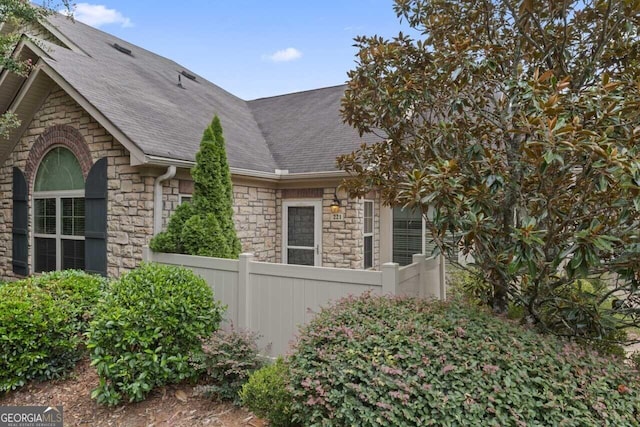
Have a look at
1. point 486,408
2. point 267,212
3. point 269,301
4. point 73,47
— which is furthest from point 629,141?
point 73,47

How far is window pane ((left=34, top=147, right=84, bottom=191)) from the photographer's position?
7.54 metres

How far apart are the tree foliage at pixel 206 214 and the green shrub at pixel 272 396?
2857mm

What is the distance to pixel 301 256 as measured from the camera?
9.45m

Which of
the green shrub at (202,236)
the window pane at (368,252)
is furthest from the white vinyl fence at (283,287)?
the window pane at (368,252)

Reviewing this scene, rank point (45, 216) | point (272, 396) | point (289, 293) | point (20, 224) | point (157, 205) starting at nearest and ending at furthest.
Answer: point (272, 396)
point (289, 293)
point (157, 205)
point (45, 216)
point (20, 224)

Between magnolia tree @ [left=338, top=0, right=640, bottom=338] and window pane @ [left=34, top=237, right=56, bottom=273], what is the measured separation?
6.60 metres

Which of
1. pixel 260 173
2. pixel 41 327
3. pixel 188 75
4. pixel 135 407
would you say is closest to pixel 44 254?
pixel 41 327

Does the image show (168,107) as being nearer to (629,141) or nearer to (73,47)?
(73,47)

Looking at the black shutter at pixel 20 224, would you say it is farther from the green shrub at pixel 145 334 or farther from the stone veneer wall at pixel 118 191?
the green shrub at pixel 145 334

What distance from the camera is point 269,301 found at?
4.93 metres

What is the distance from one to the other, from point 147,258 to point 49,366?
1.93m

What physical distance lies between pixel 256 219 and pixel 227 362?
5055 millimetres

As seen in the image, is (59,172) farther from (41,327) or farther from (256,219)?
(41,327)

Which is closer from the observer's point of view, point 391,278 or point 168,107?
point 391,278
